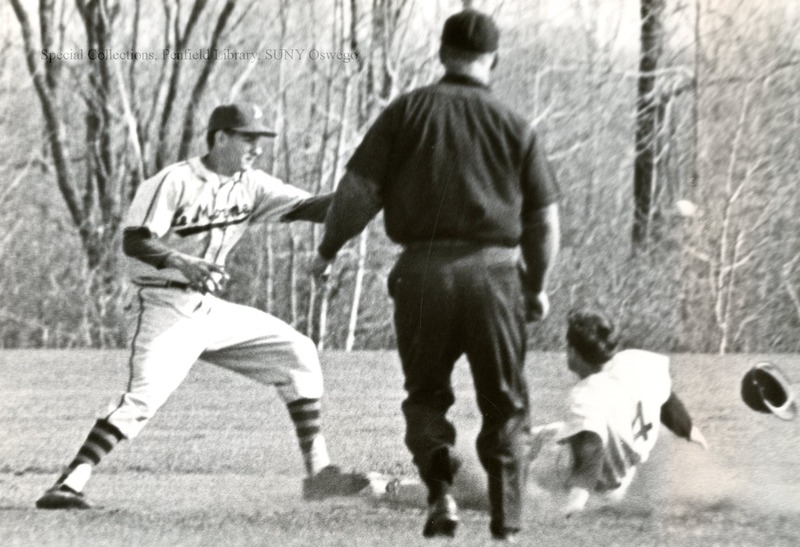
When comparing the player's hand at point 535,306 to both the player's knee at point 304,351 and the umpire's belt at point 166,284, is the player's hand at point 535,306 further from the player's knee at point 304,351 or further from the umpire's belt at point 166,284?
the umpire's belt at point 166,284

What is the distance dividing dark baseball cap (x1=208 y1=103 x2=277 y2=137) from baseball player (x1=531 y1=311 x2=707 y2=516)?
172 centimetres

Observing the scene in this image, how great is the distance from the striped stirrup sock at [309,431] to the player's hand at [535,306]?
3.70 feet

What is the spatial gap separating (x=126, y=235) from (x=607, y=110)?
2368mm

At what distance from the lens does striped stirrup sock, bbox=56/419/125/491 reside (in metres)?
6.18

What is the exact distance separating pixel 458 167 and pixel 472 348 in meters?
0.77

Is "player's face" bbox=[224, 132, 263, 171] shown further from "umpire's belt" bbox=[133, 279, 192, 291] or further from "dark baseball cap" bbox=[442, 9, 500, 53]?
"dark baseball cap" bbox=[442, 9, 500, 53]

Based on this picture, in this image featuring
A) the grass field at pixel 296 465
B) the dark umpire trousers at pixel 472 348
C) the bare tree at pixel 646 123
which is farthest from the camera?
the bare tree at pixel 646 123

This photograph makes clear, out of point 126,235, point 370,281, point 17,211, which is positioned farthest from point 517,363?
point 17,211

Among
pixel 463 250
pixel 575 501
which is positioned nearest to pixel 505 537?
pixel 575 501

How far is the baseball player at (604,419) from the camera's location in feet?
20.5

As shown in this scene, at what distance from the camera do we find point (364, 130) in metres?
6.45

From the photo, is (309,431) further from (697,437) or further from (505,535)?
(697,437)

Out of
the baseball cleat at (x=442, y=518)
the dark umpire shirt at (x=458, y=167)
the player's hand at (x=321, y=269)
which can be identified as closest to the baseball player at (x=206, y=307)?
the player's hand at (x=321, y=269)

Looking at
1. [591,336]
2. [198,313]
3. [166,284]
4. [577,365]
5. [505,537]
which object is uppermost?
[166,284]
